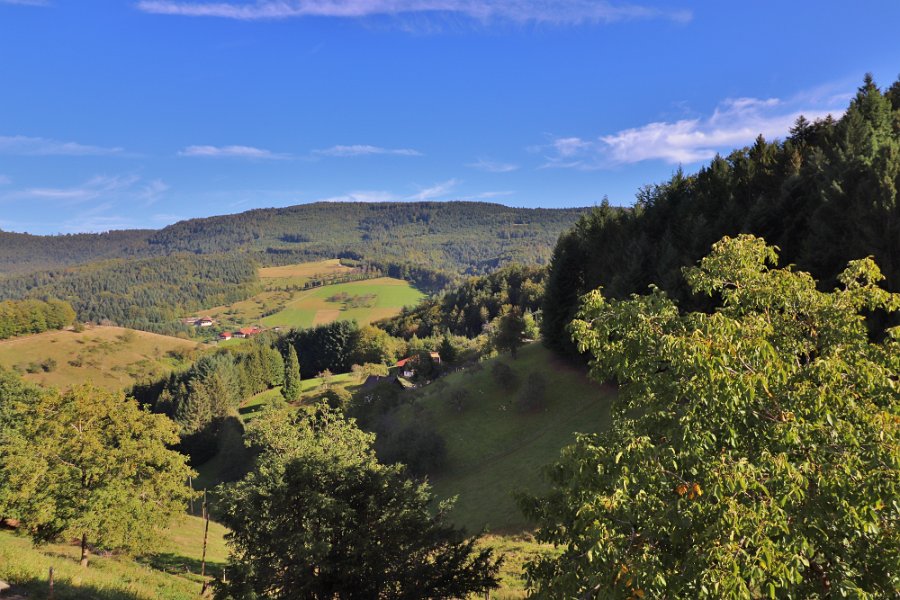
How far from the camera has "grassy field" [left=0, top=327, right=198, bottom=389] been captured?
449 ft

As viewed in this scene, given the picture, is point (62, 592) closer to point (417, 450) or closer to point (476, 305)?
point (417, 450)

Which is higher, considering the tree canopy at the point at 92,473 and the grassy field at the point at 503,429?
the tree canopy at the point at 92,473

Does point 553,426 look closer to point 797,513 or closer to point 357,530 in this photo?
point 357,530

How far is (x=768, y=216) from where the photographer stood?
35.5 metres

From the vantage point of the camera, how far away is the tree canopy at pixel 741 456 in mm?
5527

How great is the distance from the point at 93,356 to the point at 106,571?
540 feet

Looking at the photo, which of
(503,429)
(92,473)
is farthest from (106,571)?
(503,429)

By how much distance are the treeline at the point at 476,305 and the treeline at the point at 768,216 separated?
66.2 metres

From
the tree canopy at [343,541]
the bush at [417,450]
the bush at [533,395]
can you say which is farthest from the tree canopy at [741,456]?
the bush at [533,395]

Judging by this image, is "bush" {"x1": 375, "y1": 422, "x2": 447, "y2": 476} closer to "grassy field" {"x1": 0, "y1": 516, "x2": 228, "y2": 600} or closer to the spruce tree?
"grassy field" {"x1": 0, "y1": 516, "x2": 228, "y2": 600}

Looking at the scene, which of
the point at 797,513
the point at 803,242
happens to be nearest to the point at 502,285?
the point at 803,242

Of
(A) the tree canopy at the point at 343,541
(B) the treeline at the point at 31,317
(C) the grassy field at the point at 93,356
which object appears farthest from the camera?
(B) the treeline at the point at 31,317

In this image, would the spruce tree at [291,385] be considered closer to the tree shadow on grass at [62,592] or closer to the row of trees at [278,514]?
the row of trees at [278,514]

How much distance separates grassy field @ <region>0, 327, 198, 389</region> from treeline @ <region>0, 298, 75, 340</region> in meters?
5.55
